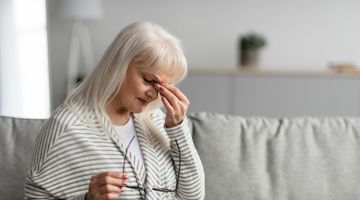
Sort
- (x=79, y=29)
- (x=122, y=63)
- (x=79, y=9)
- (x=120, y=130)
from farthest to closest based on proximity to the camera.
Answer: (x=79, y=29) → (x=79, y=9) → (x=120, y=130) → (x=122, y=63)

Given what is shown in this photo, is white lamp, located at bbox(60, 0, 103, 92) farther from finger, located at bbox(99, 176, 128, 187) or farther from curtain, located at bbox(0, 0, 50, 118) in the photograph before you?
finger, located at bbox(99, 176, 128, 187)

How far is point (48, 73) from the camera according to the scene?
4.00 metres

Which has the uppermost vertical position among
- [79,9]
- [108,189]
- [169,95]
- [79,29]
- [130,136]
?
[79,9]

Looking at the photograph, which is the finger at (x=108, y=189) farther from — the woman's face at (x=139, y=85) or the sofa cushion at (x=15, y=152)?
the sofa cushion at (x=15, y=152)

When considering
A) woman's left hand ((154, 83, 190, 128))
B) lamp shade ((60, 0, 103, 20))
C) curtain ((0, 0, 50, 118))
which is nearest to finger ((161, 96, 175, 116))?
woman's left hand ((154, 83, 190, 128))

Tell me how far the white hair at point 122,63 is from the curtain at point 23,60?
208 cm

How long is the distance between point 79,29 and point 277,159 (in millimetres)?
2712

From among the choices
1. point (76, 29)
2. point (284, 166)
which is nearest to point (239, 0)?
point (76, 29)

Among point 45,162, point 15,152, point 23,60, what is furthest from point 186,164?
point 23,60

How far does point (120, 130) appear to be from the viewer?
1549 mm

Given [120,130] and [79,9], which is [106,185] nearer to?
[120,130]

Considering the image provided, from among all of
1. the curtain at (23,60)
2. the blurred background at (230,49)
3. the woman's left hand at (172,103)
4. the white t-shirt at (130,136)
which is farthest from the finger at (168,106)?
the blurred background at (230,49)

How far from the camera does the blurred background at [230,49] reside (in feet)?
12.6

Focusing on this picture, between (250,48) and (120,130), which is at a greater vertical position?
(250,48)
